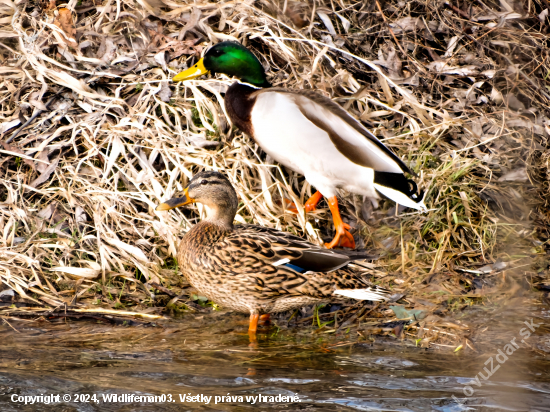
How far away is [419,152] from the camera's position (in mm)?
5223

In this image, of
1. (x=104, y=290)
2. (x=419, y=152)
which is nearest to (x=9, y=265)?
(x=104, y=290)

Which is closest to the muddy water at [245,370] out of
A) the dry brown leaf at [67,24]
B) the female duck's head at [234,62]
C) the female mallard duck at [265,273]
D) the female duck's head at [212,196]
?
the female mallard duck at [265,273]

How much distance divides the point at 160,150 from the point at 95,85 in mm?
928

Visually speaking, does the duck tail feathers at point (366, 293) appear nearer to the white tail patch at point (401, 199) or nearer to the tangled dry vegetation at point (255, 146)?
the tangled dry vegetation at point (255, 146)

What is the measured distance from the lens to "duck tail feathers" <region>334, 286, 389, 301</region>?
384 cm

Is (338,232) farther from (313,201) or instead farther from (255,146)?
(255,146)

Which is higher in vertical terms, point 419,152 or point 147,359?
point 419,152

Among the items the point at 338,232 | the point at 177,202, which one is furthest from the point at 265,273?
the point at 338,232

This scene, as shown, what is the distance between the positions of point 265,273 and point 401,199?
1.24 m

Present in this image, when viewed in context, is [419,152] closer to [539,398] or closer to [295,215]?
[295,215]

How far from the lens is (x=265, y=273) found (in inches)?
152

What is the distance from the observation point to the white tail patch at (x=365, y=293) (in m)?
3.84

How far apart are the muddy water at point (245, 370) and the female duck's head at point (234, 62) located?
1.91 meters

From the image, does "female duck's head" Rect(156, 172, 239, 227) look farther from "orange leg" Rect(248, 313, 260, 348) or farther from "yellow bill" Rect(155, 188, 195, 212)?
"orange leg" Rect(248, 313, 260, 348)
